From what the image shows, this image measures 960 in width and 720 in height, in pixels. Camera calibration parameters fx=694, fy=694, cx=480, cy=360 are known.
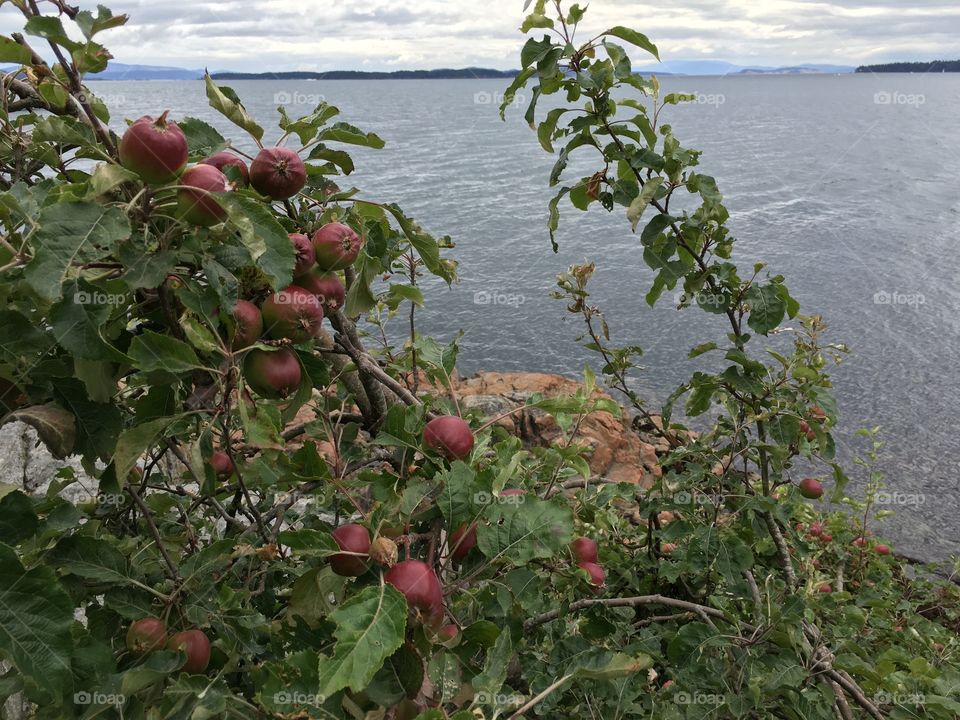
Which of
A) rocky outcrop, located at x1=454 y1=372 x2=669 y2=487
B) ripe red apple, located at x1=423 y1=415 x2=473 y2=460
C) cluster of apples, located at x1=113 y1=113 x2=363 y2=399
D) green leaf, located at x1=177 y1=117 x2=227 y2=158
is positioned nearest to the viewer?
cluster of apples, located at x1=113 y1=113 x2=363 y2=399

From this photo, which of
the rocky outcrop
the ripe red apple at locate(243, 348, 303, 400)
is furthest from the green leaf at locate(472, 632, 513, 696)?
the rocky outcrop

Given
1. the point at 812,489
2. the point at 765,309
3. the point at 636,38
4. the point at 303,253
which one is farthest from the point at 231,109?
the point at 812,489

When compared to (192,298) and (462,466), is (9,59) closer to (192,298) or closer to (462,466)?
(192,298)

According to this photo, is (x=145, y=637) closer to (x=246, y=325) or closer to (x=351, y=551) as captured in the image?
(x=351, y=551)

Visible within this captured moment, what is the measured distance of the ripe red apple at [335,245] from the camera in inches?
57.3

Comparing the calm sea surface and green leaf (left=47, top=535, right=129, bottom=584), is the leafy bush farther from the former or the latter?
the calm sea surface

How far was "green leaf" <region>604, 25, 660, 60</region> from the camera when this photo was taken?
214 centimetres

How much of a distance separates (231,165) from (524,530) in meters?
0.98

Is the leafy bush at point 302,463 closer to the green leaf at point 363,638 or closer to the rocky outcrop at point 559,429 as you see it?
the green leaf at point 363,638

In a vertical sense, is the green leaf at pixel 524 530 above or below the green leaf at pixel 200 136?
below

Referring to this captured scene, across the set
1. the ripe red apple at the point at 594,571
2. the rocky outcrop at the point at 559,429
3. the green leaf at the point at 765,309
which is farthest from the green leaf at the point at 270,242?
the rocky outcrop at the point at 559,429

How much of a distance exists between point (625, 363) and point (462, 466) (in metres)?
1.84

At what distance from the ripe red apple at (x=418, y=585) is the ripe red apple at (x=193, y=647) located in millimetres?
619

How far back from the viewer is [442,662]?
50.3 inches
